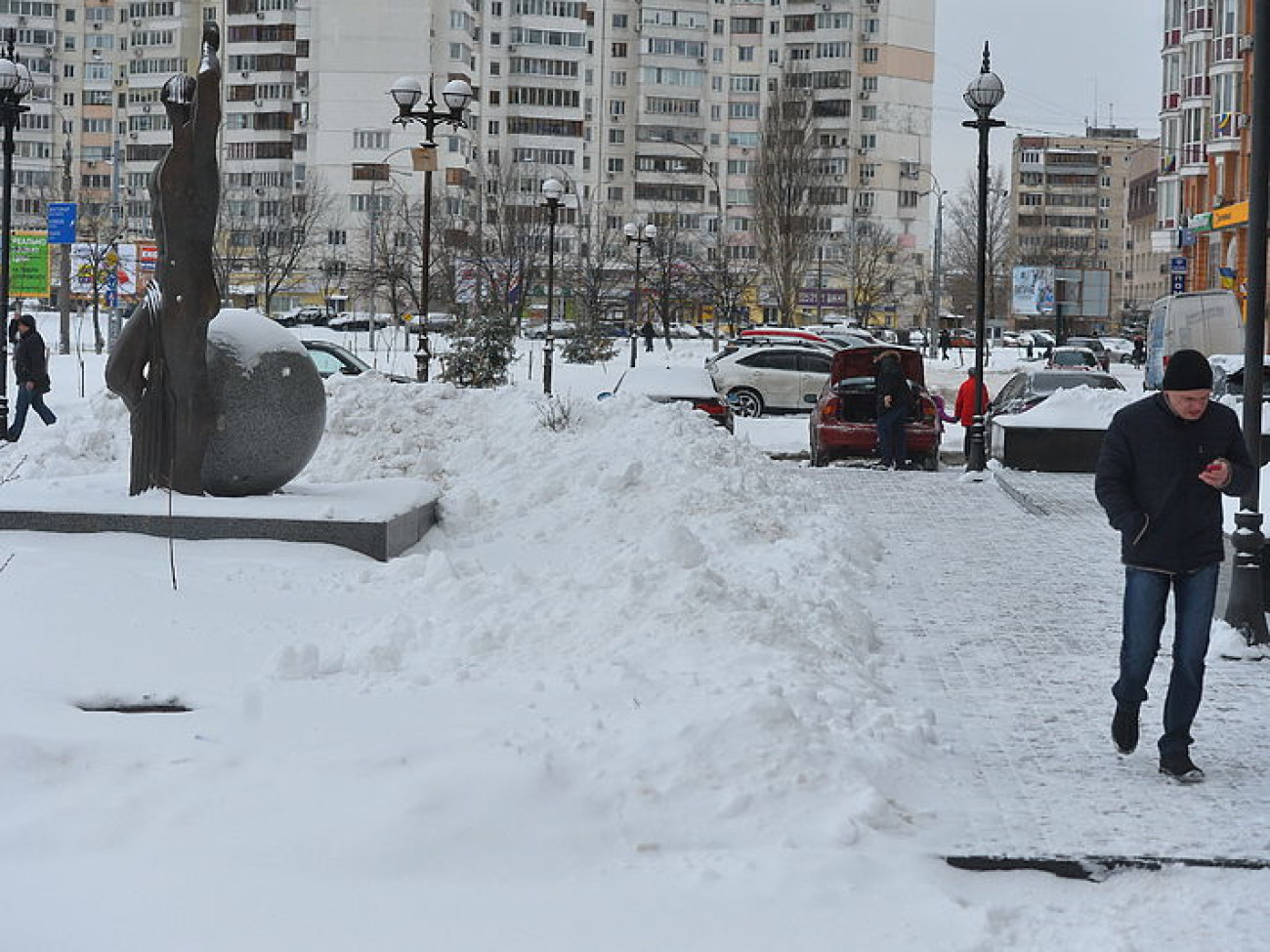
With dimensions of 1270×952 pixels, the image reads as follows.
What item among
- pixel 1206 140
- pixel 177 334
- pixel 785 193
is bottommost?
pixel 177 334

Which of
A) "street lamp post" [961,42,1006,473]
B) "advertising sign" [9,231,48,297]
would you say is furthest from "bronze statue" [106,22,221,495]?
"advertising sign" [9,231,48,297]

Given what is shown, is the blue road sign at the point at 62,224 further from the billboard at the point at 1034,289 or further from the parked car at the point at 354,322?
the billboard at the point at 1034,289

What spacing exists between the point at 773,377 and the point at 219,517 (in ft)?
93.6

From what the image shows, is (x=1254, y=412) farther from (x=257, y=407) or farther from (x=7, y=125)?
(x=7, y=125)

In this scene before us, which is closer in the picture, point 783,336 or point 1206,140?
point 783,336

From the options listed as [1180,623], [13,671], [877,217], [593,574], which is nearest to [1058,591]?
[593,574]

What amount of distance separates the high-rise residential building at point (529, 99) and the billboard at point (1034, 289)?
46.4 feet

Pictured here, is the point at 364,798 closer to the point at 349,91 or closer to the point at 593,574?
the point at 593,574

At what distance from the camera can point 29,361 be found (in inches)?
1006

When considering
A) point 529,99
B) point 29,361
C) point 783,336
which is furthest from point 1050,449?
point 529,99

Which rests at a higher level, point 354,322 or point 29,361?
point 354,322

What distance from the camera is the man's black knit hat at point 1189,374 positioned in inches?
297

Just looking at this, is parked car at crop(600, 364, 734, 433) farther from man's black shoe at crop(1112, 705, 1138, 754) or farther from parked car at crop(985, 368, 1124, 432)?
man's black shoe at crop(1112, 705, 1138, 754)

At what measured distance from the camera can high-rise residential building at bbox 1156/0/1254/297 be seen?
67750mm
